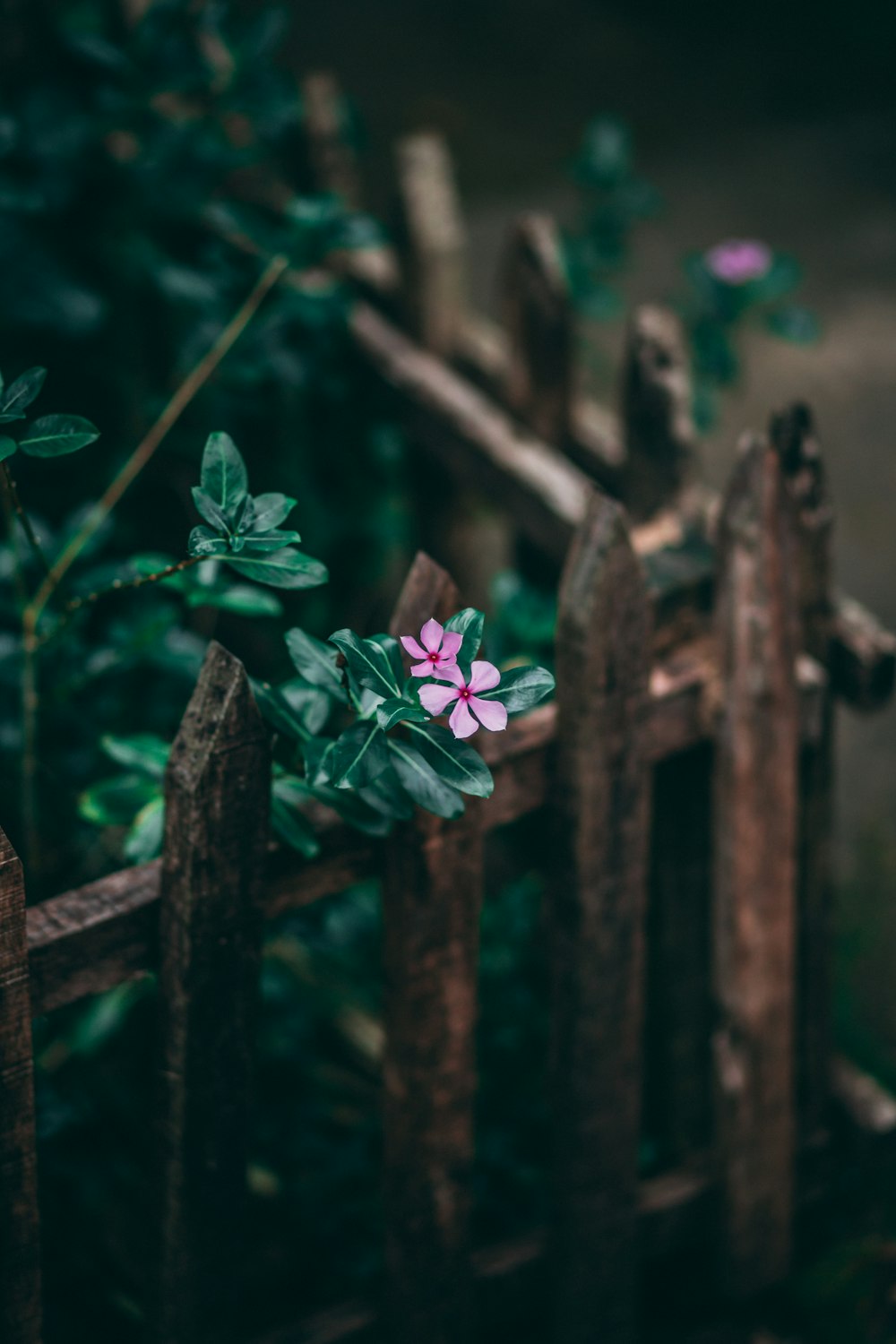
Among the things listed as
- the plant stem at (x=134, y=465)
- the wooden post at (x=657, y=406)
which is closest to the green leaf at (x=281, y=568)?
the plant stem at (x=134, y=465)

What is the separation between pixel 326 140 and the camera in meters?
2.90

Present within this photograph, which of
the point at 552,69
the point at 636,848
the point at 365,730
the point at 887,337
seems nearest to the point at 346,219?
the point at 636,848

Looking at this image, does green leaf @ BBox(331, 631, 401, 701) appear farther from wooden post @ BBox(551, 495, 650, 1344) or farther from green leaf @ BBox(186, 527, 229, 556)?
wooden post @ BBox(551, 495, 650, 1344)

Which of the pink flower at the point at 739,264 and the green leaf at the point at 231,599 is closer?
the green leaf at the point at 231,599

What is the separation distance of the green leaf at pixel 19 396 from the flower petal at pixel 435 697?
45 centimetres

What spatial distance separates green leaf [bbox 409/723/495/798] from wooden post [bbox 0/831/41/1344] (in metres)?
0.41

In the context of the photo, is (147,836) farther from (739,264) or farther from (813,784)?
(739,264)

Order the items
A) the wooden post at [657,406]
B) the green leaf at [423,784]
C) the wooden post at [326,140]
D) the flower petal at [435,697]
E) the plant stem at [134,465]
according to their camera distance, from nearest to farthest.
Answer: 1. the flower petal at [435,697]
2. the green leaf at [423,784]
3. the plant stem at [134,465]
4. the wooden post at [657,406]
5. the wooden post at [326,140]

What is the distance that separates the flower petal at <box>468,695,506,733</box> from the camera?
1204 mm

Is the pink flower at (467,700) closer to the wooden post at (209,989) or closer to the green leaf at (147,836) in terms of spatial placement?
the wooden post at (209,989)

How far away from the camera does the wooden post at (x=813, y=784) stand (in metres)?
1.89

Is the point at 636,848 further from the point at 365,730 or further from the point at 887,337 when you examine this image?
the point at 887,337

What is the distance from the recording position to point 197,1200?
5.20 ft

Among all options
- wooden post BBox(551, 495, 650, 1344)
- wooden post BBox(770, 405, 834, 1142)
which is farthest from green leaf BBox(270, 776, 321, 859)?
wooden post BBox(770, 405, 834, 1142)
